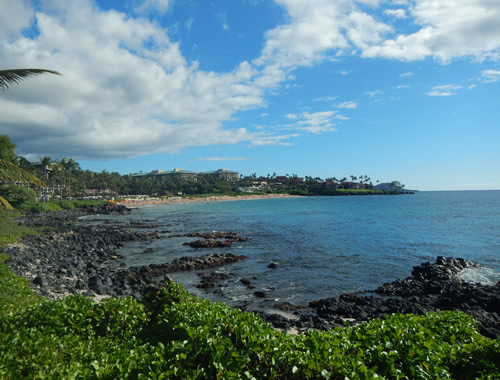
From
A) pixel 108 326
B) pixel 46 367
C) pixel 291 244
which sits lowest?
pixel 291 244

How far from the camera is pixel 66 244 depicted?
92.4 feet

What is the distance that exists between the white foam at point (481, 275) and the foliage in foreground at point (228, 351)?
16212 mm

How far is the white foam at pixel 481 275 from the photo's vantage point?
1911 centimetres

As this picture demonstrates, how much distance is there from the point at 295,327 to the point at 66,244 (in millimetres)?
24461

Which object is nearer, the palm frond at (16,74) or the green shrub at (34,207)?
the palm frond at (16,74)

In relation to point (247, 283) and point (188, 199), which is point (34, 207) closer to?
point (247, 283)

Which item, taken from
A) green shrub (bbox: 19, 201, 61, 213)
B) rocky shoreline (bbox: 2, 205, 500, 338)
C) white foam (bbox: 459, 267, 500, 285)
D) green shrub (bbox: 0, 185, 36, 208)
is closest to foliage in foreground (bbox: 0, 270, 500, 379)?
rocky shoreline (bbox: 2, 205, 500, 338)

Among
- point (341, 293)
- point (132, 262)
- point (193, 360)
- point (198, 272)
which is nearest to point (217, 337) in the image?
point (193, 360)

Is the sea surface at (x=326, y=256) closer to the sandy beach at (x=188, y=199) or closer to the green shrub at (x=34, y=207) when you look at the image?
the green shrub at (x=34, y=207)

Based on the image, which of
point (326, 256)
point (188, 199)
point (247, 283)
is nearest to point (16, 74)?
point (247, 283)

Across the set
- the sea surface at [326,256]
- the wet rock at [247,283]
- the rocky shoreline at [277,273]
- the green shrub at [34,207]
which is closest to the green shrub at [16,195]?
the green shrub at [34,207]

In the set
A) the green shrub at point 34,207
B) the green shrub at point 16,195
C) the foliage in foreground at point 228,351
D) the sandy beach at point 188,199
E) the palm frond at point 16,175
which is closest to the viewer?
the foliage in foreground at point 228,351

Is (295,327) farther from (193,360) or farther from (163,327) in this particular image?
(193,360)

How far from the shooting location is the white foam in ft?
62.7
